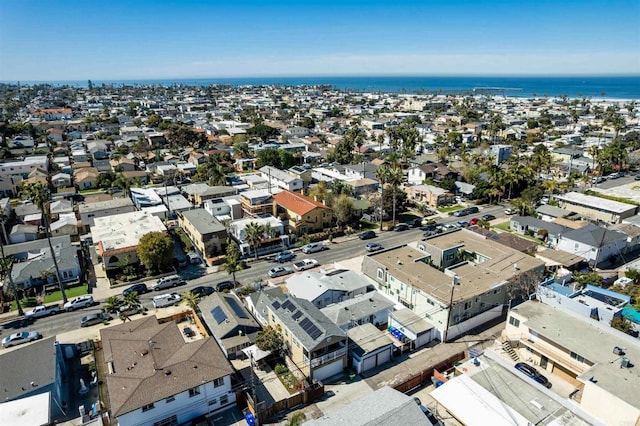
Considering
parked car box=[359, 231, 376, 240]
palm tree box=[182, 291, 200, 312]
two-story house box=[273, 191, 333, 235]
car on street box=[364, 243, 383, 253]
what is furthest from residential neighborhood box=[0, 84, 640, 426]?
parked car box=[359, 231, 376, 240]

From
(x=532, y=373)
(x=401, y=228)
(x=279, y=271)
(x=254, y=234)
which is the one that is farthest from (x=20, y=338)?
(x=401, y=228)

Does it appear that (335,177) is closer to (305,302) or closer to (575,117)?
(305,302)

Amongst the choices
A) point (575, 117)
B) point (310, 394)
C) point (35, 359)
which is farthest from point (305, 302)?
point (575, 117)

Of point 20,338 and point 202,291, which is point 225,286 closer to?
point 202,291

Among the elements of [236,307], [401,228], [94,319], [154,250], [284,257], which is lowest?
[94,319]

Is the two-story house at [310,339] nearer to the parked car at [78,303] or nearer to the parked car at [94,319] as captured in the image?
the parked car at [94,319]
